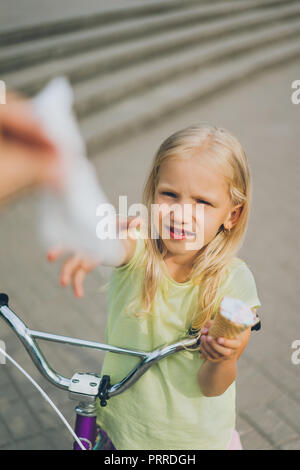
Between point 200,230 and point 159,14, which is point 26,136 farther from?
point 159,14

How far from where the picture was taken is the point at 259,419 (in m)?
2.82

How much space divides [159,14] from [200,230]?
774 cm

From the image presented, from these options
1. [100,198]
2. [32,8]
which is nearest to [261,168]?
[32,8]

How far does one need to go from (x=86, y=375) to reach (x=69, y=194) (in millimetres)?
853

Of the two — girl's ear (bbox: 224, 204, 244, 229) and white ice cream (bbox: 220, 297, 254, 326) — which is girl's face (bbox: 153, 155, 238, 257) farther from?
white ice cream (bbox: 220, 297, 254, 326)

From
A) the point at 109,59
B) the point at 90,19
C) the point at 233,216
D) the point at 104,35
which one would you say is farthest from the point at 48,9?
the point at 233,216

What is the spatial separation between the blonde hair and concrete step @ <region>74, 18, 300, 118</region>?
4.77 meters

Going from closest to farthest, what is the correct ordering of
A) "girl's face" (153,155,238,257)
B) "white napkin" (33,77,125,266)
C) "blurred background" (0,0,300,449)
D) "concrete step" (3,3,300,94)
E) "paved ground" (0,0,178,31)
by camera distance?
"white napkin" (33,77,125,266) → "girl's face" (153,155,238,257) → "blurred background" (0,0,300,449) → "concrete step" (3,3,300,94) → "paved ground" (0,0,178,31)

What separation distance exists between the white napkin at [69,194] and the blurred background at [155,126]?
1.10 ft

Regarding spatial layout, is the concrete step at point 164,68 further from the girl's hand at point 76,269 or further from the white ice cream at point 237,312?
the white ice cream at point 237,312

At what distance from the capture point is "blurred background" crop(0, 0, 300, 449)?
2.96 m

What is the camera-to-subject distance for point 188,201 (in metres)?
1.35

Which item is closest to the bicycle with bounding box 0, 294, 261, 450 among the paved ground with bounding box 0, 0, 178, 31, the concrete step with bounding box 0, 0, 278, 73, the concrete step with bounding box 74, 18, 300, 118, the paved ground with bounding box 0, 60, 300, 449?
the paved ground with bounding box 0, 60, 300, 449

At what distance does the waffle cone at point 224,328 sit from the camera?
1.12m
